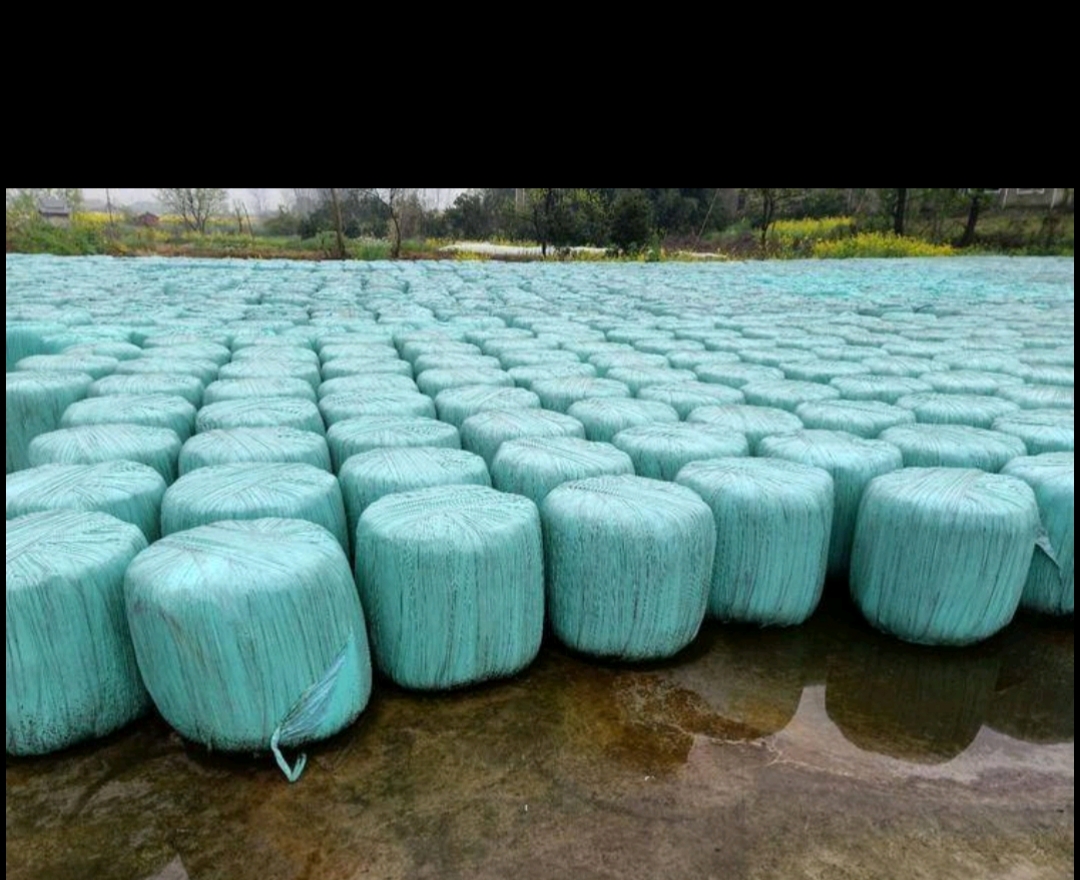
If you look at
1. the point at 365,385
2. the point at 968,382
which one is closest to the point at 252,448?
the point at 365,385

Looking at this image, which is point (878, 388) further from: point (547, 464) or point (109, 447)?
point (109, 447)

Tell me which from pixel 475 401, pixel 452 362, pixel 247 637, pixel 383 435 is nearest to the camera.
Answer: pixel 247 637

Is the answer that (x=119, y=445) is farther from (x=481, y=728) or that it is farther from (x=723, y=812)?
(x=723, y=812)

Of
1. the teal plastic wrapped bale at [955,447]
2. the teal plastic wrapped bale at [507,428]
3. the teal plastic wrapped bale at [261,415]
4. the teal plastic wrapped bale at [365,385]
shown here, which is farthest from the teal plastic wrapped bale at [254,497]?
the teal plastic wrapped bale at [955,447]

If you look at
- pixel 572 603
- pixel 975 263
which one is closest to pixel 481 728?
pixel 572 603

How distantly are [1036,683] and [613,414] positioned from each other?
70.3 inches

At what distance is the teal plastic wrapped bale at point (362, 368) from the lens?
4.23 m

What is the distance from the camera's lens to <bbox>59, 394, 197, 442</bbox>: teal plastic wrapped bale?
3.08 metres

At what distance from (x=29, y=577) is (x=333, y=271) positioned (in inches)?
457

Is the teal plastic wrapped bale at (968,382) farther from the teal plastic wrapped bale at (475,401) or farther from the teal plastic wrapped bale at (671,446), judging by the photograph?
the teal plastic wrapped bale at (475,401)

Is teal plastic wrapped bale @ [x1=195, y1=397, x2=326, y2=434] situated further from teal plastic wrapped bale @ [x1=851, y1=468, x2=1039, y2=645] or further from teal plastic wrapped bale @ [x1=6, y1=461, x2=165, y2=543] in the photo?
teal plastic wrapped bale @ [x1=851, y1=468, x2=1039, y2=645]

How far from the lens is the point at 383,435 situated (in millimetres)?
2885

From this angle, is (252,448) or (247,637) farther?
(252,448)
